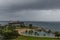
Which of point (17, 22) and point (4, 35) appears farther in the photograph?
point (17, 22)

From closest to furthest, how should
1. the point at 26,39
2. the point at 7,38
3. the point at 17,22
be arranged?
the point at 7,38, the point at 26,39, the point at 17,22

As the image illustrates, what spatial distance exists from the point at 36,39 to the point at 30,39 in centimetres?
106

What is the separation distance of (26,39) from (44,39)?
115 inches

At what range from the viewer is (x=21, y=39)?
27578 mm

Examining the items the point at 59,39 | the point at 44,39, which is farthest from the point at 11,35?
the point at 59,39

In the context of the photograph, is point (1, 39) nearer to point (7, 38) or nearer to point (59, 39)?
point (7, 38)

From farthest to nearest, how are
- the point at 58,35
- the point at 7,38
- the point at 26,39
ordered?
the point at 58,35 < the point at 26,39 < the point at 7,38

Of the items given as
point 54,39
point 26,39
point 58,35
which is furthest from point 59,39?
point 26,39

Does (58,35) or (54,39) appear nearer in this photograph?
(54,39)

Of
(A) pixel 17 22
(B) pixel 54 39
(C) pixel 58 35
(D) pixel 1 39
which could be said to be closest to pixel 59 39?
(B) pixel 54 39

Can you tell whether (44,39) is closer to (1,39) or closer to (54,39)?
(54,39)

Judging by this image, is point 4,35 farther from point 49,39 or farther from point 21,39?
point 49,39

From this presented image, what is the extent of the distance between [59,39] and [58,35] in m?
3.20

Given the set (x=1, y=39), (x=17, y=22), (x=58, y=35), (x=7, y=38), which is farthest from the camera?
(x=17, y=22)
